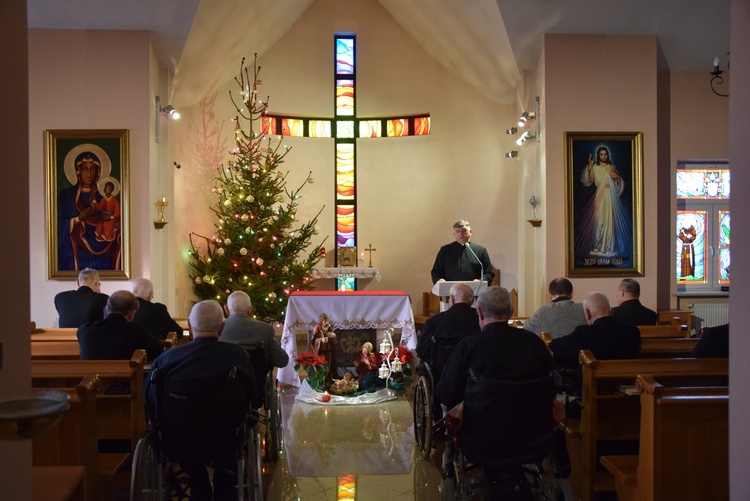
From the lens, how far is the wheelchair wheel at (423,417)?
5152mm

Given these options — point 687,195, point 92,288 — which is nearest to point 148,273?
point 92,288

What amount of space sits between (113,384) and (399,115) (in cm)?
822

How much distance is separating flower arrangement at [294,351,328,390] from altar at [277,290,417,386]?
44 centimetres

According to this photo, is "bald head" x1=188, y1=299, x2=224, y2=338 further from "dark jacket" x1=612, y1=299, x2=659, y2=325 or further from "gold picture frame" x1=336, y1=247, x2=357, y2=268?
"gold picture frame" x1=336, y1=247, x2=357, y2=268

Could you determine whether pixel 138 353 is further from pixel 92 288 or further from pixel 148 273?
pixel 148 273

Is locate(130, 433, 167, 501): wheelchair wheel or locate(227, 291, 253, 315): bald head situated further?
locate(227, 291, 253, 315): bald head

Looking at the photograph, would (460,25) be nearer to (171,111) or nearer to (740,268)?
(171,111)

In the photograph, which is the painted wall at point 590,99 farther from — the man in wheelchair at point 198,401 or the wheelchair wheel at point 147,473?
the wheelchair wheel at point 147,473

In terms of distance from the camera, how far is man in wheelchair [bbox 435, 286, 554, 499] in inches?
139

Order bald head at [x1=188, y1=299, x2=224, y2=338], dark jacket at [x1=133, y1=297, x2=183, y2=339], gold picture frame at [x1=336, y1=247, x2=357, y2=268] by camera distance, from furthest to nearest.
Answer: gold picture frame at [x1=336, y1=247, x2=357, y2=268] < dark jacket at [x1=133, y1=297, x2=183, y2=339] < bald head at [x1=188, y1=299, x2=224, y2=338]

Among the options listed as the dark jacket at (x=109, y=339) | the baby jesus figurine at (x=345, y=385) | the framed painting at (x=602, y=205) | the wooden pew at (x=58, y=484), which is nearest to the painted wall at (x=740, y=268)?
the wooden pew at (x=58, y=484)

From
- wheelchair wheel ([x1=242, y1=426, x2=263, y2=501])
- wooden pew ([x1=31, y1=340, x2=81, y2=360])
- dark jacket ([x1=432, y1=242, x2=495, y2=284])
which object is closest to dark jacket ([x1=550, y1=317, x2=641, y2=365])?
wheelchair wheel ([x1=242, y1=426, x2=263, y2=501])

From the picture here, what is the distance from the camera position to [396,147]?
12016 mm

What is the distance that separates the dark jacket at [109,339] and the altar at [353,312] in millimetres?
2796
